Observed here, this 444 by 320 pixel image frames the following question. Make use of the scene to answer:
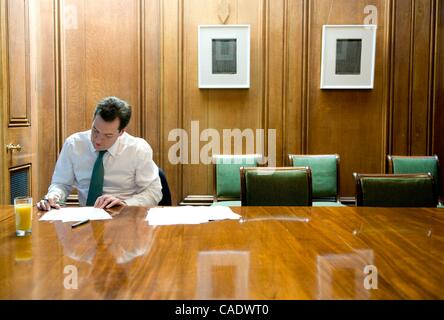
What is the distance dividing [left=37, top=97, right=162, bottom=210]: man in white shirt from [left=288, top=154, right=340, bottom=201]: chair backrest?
1.56 meters

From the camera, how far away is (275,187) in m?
3.25

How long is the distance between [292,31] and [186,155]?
1.48 metres

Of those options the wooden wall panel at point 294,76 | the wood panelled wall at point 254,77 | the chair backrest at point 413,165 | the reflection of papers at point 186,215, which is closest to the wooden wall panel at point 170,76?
the wood panelled wall at point 254,77

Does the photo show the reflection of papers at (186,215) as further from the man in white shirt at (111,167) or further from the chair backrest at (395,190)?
the chair backrest at (395,190)

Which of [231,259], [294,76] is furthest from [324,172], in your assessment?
[231,259]

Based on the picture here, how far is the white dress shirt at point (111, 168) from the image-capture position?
10.6ft

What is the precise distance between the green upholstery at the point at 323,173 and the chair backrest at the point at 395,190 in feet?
4.01

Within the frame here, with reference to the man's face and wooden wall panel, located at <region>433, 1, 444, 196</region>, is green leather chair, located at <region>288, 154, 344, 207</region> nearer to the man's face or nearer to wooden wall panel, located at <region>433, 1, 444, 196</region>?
wooden wall panel, located at <region>433, 1, 444, 196</region>

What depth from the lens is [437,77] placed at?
4738 mm

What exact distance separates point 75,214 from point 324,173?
96.5 inches

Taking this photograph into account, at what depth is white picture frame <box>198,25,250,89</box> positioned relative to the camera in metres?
4.66
